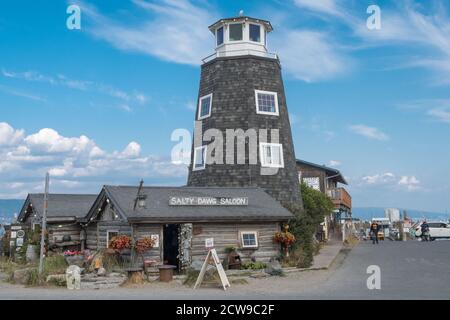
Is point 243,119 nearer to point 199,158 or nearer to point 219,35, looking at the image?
point 199,158

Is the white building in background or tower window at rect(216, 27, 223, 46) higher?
tower window at rect(216, 27, 223, 46)

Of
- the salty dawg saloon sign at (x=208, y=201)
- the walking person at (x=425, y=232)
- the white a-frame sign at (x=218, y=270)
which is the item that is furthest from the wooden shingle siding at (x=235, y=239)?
the walking person at (x=425, y=232)

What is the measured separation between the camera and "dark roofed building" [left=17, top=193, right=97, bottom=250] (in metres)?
26.8

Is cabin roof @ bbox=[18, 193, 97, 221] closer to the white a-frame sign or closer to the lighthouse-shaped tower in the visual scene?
the lighthouse-shaped tower

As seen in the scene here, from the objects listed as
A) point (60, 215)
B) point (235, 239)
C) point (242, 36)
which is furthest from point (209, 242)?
point (242, 36)

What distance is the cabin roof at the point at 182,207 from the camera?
21.4 metres

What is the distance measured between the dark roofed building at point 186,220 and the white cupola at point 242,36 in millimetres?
10917

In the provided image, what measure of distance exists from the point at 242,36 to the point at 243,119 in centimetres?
545

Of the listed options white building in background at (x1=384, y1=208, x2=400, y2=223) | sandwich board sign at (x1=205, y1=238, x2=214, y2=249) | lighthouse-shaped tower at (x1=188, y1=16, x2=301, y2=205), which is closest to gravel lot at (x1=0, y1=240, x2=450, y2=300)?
sandwich board sign at (x1=205, y1=238, x2=214, y2=249)

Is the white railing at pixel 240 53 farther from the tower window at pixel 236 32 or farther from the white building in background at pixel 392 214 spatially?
the white building in background at pixel 392 214

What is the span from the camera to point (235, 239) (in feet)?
76.6
